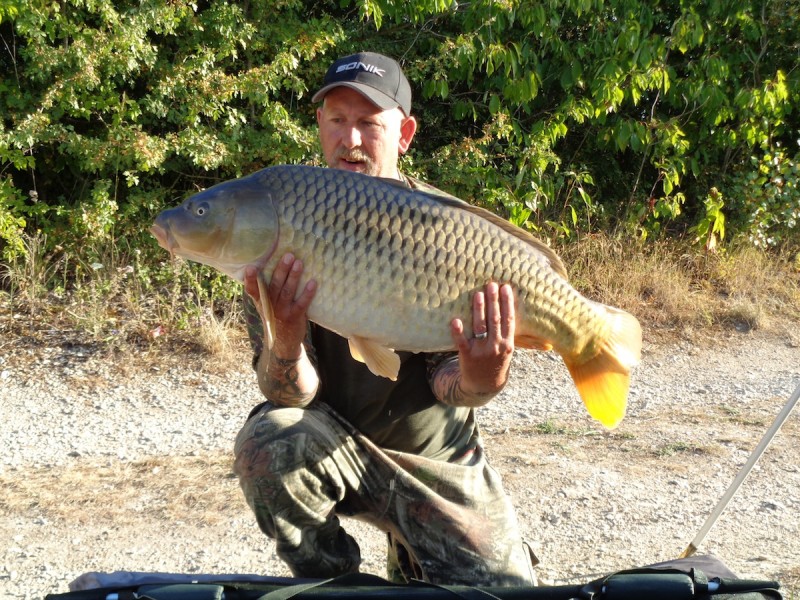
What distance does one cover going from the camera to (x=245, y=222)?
1.82 m

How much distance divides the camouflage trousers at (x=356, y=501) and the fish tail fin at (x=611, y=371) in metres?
0.42

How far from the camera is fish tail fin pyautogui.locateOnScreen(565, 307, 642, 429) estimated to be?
6.57ft

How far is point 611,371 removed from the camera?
2004mm

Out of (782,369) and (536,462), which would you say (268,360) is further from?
(782,369)

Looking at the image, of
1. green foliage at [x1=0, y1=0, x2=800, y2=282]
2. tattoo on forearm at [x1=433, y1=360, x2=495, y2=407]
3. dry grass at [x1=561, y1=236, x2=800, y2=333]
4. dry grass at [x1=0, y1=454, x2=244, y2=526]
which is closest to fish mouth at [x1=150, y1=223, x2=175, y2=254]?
tattoo on forearm at [x1=433, y1=360, x2=495, y2=407]

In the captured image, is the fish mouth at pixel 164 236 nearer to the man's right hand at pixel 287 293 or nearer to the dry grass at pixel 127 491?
the man's right hand at pixel 287 293

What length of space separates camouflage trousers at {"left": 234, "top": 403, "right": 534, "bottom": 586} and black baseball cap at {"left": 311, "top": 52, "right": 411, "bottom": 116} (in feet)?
2.69

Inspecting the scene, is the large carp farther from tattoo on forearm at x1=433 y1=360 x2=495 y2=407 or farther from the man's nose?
the man's nose

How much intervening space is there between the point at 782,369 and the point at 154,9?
12.5ft

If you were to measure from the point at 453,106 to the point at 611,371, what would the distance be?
4.10 metres

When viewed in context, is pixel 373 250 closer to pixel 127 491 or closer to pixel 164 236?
pixel 164 236

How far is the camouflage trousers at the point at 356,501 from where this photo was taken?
2094mm

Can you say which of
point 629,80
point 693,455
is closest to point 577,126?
point 629,80

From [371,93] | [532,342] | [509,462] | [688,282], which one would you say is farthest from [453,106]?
[532,342]
